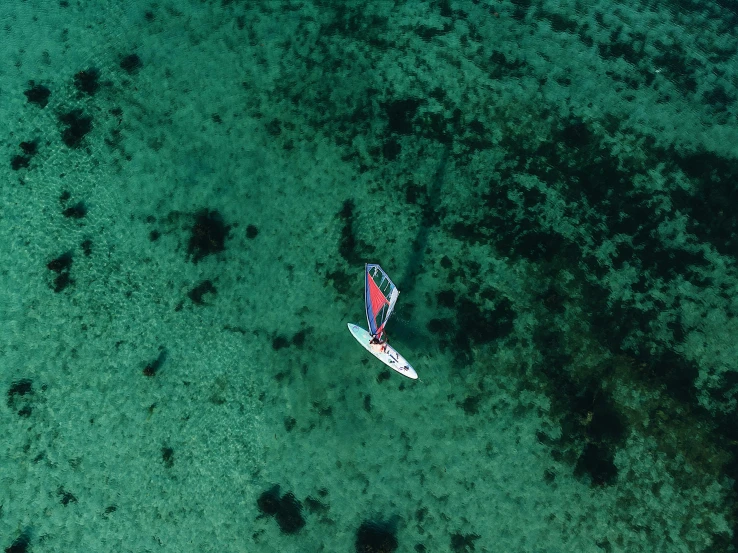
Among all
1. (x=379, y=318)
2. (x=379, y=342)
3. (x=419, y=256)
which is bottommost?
(x=379, y=342)

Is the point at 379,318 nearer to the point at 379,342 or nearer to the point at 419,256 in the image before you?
the point at 379,342

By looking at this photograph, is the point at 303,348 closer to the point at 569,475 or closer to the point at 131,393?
the point at 131,393

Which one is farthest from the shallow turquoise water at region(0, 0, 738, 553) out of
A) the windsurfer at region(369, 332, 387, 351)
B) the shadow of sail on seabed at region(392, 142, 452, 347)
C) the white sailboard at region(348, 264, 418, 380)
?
the windsurfer at region(369, 332, 387, 351)

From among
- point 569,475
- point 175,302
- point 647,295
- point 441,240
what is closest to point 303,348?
point 175,302

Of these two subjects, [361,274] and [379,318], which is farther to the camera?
[361,274]

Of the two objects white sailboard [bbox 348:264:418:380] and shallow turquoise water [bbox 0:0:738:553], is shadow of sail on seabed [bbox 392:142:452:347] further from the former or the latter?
white sailboard [bbox 348:264:418:380]

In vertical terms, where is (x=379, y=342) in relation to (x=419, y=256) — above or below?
below

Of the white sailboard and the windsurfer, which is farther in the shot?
the windsurfer

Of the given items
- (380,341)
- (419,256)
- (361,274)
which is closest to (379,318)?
(380,341)

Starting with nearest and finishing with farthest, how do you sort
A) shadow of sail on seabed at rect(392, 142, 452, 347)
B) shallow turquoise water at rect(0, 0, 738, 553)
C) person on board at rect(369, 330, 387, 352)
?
1. person on board at rect(369, 330, 387, 352)
2. shallow turquoise water at rect(0, 0, 738, 553)
3. shadow of sail on seabed at rect(392, 142, 452, 347)
